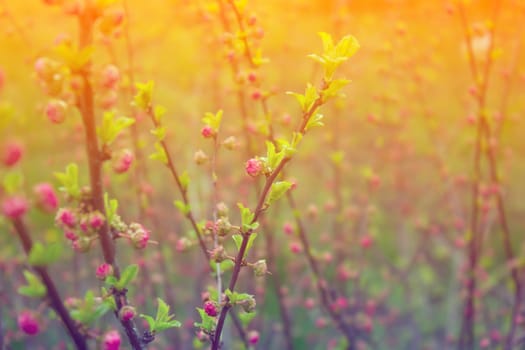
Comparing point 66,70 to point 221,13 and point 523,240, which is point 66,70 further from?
point 523,240

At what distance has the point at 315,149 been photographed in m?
3.17

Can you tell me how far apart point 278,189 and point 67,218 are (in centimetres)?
35

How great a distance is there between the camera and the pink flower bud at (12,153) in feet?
2.57

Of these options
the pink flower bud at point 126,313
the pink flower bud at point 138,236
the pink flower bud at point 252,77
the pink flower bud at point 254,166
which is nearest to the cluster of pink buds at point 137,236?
the pink flower bud at point 138,236

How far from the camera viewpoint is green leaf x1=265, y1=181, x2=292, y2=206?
1.05 metres

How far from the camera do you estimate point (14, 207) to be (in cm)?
77

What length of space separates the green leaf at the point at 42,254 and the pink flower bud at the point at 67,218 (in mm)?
80

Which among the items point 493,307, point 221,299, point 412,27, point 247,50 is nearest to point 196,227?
point 221,299

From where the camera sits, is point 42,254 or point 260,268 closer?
point 42,254

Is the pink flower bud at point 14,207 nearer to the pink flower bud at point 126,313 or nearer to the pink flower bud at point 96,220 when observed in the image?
the pink flower bud at point 96,220

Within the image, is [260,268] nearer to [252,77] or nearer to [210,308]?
[210,308]

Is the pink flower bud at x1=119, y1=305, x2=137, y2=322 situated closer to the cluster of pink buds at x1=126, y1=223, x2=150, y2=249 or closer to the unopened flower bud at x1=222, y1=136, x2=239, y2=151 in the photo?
the cluster of pink buds at x1=126, y1=223, x2=150, y2=249

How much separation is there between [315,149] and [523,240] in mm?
1219

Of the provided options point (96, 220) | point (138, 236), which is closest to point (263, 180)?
point (138, 236)
